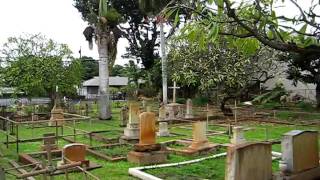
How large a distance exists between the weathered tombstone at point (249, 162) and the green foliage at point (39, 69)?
2194 cm

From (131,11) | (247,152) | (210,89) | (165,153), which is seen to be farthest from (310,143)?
(131,11)

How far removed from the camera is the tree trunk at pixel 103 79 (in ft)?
84.9

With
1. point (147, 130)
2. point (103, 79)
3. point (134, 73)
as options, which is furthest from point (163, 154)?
point (134, 73)

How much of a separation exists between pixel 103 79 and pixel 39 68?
4.53 metres

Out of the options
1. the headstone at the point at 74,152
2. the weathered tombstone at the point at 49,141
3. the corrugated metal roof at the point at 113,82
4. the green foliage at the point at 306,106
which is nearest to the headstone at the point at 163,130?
the weathered tombstone at the point at 49,141

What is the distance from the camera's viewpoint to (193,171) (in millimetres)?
9867

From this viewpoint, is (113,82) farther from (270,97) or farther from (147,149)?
(147,149)

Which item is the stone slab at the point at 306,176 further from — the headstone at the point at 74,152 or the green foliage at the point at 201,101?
the green foliage at the point at 201,101

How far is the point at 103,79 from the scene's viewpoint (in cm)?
2669

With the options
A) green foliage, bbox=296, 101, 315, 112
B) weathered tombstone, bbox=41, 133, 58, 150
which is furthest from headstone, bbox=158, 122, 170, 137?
green foliage, bbox=296, 101, 315, 112

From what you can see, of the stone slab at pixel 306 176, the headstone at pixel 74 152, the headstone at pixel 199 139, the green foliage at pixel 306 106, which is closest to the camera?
the stone slab at pixel 306 176

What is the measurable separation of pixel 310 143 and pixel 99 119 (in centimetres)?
1888

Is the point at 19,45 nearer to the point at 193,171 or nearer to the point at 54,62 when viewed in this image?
the point at 54,62

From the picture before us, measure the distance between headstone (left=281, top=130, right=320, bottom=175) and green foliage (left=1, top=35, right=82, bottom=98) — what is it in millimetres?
21863
